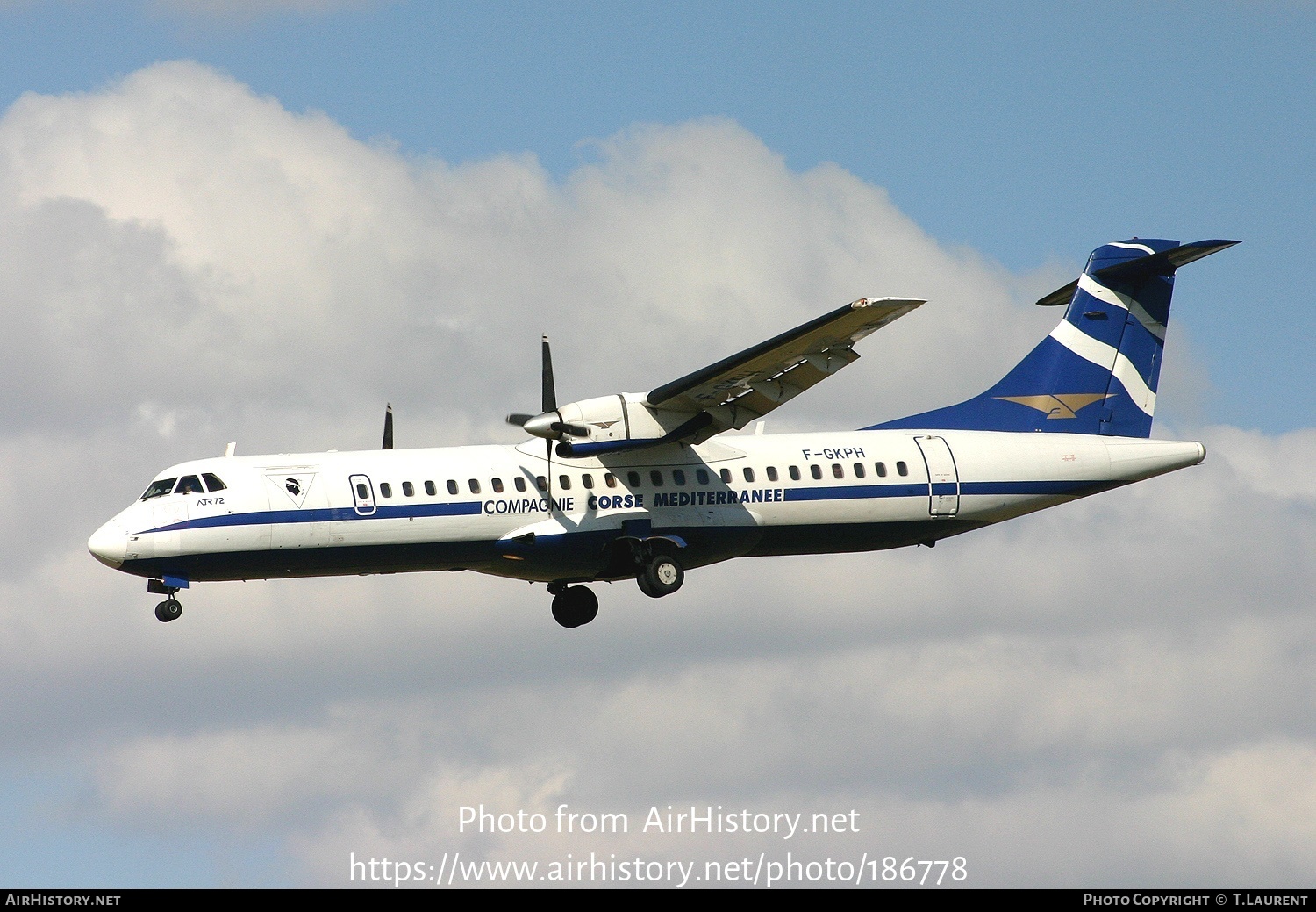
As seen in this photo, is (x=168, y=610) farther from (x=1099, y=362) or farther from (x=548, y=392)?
(x=1099, y=362)

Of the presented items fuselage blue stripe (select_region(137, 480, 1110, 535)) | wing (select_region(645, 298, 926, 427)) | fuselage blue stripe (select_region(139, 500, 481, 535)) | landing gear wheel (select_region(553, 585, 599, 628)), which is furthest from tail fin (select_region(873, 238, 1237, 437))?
fuselage blue stripe (select_region(139, 500, 481, 535))

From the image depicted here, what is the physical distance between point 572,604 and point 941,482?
711 centimetres

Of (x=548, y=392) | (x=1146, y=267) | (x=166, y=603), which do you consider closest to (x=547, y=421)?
(x=548, y=392)

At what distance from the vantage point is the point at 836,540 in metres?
32.4

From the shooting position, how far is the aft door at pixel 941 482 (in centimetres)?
3256

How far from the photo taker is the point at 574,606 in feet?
110

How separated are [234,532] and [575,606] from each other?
7.12 metres

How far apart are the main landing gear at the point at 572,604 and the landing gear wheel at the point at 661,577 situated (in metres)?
2.43

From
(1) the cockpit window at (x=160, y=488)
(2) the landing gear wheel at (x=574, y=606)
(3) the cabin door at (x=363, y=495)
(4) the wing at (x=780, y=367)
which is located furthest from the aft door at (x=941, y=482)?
(1) the cockpit window at (x=160, y=488)

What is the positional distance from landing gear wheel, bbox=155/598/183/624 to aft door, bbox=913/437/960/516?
43.2 feet

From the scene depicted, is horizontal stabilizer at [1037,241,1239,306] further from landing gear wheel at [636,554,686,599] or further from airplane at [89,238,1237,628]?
landing gear wheel at [636,554,686,599]

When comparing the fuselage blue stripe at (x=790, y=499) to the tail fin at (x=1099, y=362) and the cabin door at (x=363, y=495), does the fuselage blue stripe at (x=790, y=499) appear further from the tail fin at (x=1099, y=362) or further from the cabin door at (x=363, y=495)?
the tail fin at (x=1099, y=362)
